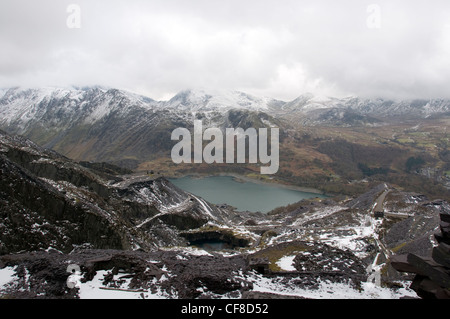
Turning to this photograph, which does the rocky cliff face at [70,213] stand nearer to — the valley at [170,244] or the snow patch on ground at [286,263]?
the valley at [170,244]

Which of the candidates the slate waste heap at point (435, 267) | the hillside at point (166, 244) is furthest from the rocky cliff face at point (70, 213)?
the slate waste heap at point (435, 267)

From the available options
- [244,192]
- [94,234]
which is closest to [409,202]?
[94,234]

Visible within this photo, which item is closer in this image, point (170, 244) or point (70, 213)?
point (70, 213)

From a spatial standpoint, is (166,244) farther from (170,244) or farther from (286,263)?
(286,263)

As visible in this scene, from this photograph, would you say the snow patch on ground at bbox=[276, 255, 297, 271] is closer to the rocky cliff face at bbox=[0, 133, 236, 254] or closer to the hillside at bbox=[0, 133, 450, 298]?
the hillside at bbox=[0, 133, 450, 298]

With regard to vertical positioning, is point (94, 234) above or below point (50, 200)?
below

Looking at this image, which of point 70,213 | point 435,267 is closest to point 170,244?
point 70,213
